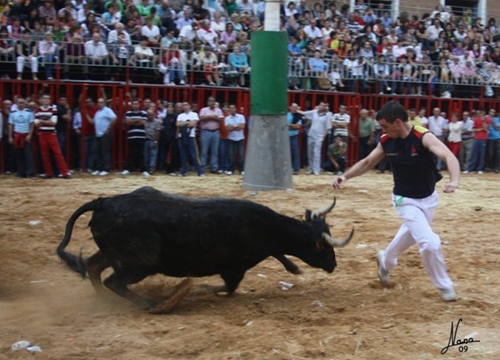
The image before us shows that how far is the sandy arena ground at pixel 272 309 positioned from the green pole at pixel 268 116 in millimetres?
3457

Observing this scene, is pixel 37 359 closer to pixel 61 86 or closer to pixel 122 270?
pixel 122 270

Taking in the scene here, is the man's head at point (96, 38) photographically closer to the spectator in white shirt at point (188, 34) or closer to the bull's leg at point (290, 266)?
the spectator in white shirt at point (188, 34)

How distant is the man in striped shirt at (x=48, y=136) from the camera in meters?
16.9

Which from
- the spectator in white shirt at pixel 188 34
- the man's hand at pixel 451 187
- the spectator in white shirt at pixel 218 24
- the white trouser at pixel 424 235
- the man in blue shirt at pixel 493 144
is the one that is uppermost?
the spectator in white shirt at pixel 218 24

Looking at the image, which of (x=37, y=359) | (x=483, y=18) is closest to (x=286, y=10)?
(x=483, y=18)

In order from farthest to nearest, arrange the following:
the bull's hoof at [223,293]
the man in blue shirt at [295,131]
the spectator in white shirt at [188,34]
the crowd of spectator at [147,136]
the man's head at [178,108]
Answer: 1. the spectator in white shirt at [188,34]
2. the man in blue shirt at [295,131]
3. the man's head at [178,108]
4. the crowd of spectator at [147,136]
5. the bull's hoof at [223,293]

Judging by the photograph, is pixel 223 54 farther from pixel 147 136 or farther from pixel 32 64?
pixel 32 64

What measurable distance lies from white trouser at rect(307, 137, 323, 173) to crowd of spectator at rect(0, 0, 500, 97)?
2.04m

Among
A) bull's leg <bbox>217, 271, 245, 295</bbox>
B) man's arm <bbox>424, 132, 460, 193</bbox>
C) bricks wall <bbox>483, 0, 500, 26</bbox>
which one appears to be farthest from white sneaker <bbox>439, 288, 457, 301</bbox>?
bricks wall <bbox>483, 0, 500, 26</bbox>

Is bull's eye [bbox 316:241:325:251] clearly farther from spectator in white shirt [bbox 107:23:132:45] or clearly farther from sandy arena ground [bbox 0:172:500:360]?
spectator in white shirt [bbox 107:23:132:45]

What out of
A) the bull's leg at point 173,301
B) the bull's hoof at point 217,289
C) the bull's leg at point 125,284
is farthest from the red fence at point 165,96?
the bull's leg at point 173,301

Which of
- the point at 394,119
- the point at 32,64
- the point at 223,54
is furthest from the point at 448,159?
the point at 223,54

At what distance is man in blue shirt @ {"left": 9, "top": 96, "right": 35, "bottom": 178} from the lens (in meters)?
17.0

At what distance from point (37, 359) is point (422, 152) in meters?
3.75
